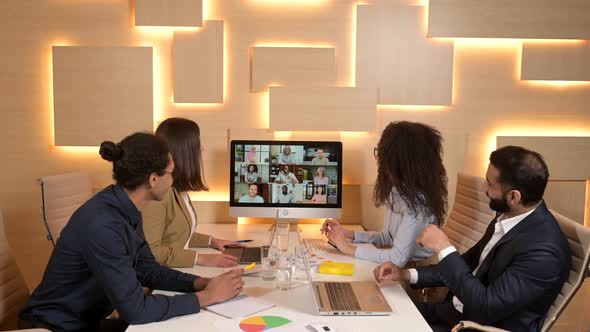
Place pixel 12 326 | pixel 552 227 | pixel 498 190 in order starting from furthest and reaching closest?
pixel 12 326 < pixel 498 190 < pixel 552 227

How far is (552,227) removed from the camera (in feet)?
5.92

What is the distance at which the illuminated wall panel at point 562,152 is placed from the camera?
11.1 feet

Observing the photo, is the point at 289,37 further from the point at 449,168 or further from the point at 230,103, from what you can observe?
the point at 449,168

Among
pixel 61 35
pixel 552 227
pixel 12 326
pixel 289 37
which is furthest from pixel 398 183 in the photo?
pixel 61 35

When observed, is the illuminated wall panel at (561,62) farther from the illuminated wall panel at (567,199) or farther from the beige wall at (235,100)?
the illuminated wall panel at (567,199)

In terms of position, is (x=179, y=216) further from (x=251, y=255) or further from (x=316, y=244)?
(x=316, y=244)

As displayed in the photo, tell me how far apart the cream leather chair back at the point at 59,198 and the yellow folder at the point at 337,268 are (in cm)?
155

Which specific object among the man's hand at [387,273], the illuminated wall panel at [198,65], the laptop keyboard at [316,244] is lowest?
the laptop keyboard at [316,244]

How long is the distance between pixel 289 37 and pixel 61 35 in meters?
1.46

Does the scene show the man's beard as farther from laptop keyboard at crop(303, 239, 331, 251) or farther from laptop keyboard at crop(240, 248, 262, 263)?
laptop keyboard at crop(240, 248, 262, 263)

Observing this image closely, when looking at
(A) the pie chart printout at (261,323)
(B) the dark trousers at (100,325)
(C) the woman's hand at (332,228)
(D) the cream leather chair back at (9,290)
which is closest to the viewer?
(A) the pie chart printout at (261,323)

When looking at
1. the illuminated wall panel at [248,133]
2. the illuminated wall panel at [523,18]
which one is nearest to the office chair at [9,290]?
the illuminated wall panel at [248,133]

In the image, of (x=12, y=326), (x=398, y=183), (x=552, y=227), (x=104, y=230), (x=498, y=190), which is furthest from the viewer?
(x=398, y=183)

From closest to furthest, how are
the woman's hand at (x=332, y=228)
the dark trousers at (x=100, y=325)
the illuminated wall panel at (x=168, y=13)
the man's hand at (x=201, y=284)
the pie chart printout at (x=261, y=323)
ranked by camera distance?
the pie chart printout at (x=261, y=323) < the dark trousers at (x=100, y=325) < the man's hand at (x=201, y=284) < the woman's hand at (x=332, y=228) < the illuminated wall panel at (x=168, y=13)
